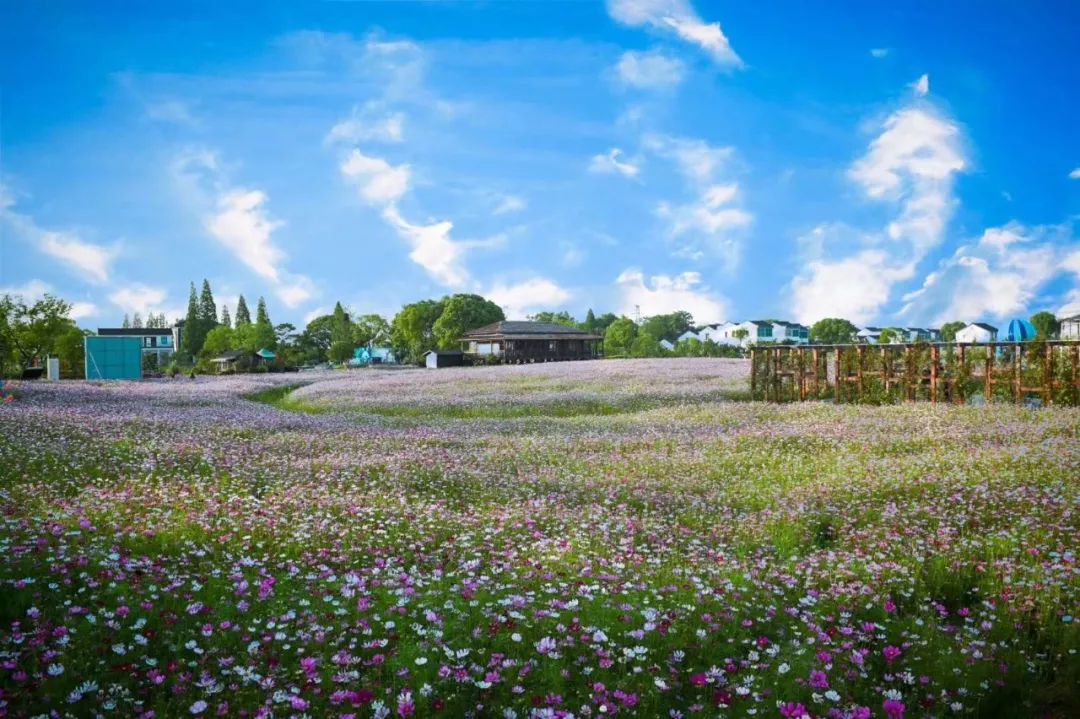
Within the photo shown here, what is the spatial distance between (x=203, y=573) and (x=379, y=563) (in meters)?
1.82

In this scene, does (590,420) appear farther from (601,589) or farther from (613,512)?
(601,589)

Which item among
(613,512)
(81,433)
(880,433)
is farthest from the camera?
(880,433)

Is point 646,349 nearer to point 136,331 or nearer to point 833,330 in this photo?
point 833,330

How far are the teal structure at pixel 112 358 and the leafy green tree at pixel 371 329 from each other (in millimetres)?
72891

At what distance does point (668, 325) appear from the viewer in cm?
16988

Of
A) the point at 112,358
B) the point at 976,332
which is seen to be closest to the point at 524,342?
the point at 112,358

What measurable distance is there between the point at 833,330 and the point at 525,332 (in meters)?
93.1

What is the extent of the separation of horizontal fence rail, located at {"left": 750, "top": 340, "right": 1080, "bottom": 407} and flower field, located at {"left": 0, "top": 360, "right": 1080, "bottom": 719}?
10835 millimetres

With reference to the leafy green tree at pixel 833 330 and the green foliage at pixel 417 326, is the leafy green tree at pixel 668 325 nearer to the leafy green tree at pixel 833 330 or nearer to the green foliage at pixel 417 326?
the leafy green tree at pixel 833 330

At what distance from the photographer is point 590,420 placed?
81.1 ft

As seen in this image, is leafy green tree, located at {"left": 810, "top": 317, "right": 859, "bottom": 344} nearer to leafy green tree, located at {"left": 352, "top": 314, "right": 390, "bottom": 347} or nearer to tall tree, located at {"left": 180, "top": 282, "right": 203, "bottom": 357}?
leafy green tree, located at {"left": 352, "top": 314, "right": 390, "bottom": 347}

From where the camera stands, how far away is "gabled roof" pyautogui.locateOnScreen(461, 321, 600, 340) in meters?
85.4

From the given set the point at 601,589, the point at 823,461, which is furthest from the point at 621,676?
the point at 823,461

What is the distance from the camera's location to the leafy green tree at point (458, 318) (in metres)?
105
